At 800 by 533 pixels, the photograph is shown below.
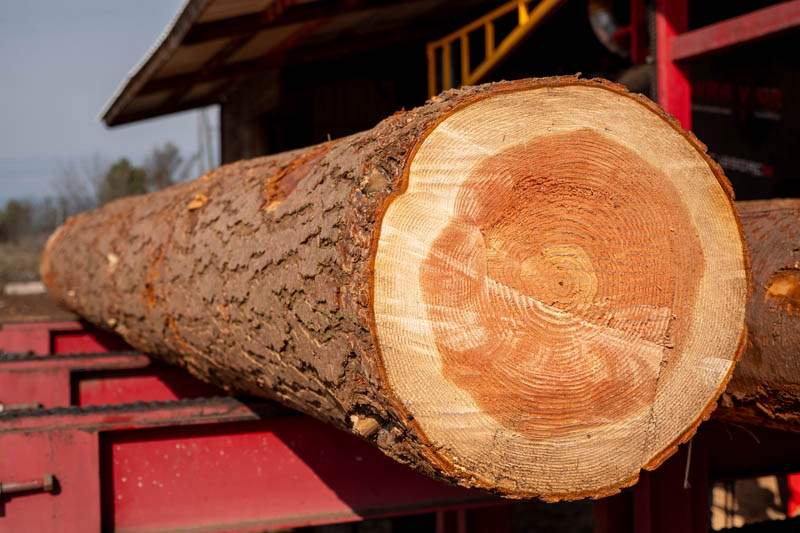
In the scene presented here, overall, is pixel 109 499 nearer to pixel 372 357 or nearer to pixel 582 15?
pixel 372 357

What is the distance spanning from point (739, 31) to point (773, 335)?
2.28 metres

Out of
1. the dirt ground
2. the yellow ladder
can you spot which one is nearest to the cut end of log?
the yellow ladder

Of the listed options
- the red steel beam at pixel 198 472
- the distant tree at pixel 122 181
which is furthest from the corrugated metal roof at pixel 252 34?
the distant tree at pixel 122 181

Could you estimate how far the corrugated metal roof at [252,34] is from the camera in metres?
6.39

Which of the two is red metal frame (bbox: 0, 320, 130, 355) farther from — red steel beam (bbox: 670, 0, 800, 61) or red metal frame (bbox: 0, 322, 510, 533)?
red steel beam (bbox: 670, 0, 800, 61)

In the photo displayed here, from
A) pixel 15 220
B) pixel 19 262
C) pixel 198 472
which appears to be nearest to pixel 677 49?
pixel 198 472

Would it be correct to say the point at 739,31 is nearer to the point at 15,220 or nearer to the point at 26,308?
the point at 26,308

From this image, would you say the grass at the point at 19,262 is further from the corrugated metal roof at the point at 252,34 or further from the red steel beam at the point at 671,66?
the red steel beam at the point at 671,66

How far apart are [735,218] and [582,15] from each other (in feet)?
Answer: 23.0

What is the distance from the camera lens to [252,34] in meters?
7.04

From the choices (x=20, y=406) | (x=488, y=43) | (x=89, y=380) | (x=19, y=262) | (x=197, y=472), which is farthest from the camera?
(x=19, y=262)

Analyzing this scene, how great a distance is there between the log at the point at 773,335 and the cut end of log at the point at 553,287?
1.17 feet

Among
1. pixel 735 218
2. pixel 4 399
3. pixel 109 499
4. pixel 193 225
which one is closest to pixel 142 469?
pixel 109 499

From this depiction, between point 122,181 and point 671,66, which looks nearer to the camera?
point 671,66
